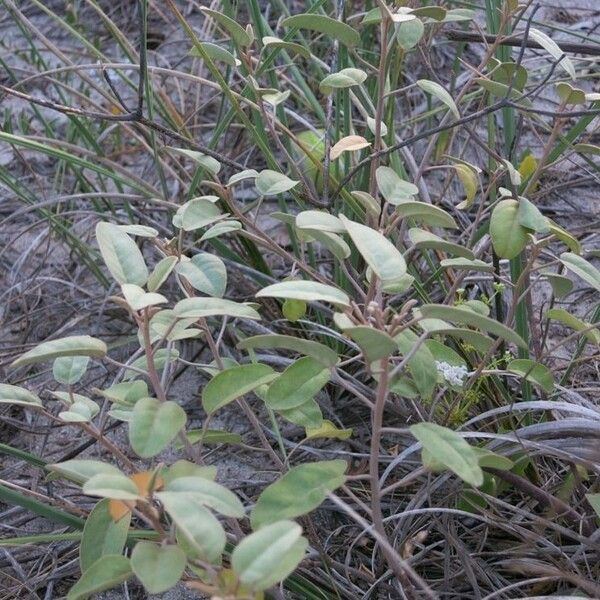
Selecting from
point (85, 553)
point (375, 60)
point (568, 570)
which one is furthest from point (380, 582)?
point (375, 60)

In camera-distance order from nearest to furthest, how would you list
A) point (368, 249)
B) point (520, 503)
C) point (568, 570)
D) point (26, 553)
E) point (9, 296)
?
point (368, 249) → point (568, 570) → point (520, 503) → point (26, 553) → point (9, 296)

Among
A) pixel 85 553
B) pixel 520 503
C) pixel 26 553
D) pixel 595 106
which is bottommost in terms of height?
pixel 26 553

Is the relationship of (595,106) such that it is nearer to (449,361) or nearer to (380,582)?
(449,361)

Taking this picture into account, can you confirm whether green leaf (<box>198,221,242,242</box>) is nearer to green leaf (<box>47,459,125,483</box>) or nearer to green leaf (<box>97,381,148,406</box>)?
green leaf (<box>97,381,148,406</box>)

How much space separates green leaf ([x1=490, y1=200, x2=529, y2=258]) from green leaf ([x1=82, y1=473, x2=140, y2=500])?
44 centimetres

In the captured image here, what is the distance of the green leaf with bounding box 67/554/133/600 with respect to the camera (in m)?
0.70

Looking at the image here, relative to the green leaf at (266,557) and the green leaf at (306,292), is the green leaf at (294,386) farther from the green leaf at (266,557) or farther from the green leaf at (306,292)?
the green leaf at (266,557)

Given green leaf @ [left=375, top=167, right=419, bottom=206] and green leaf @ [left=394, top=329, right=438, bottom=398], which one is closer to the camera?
green leaf @ [left=394, top=329, right=438, bottom=398]

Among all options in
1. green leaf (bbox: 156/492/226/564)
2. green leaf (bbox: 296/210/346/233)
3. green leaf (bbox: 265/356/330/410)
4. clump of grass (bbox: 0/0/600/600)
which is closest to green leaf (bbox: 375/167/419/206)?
clump of grass (bbox: 0/0/600/600)

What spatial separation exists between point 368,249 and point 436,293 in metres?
0.62

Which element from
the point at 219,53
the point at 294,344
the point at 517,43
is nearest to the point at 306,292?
the point at 294,344

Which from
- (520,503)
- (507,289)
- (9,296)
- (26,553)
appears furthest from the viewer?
(9,296)

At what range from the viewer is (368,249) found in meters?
0.73

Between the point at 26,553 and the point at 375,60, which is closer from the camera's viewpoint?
the point at 26,553
